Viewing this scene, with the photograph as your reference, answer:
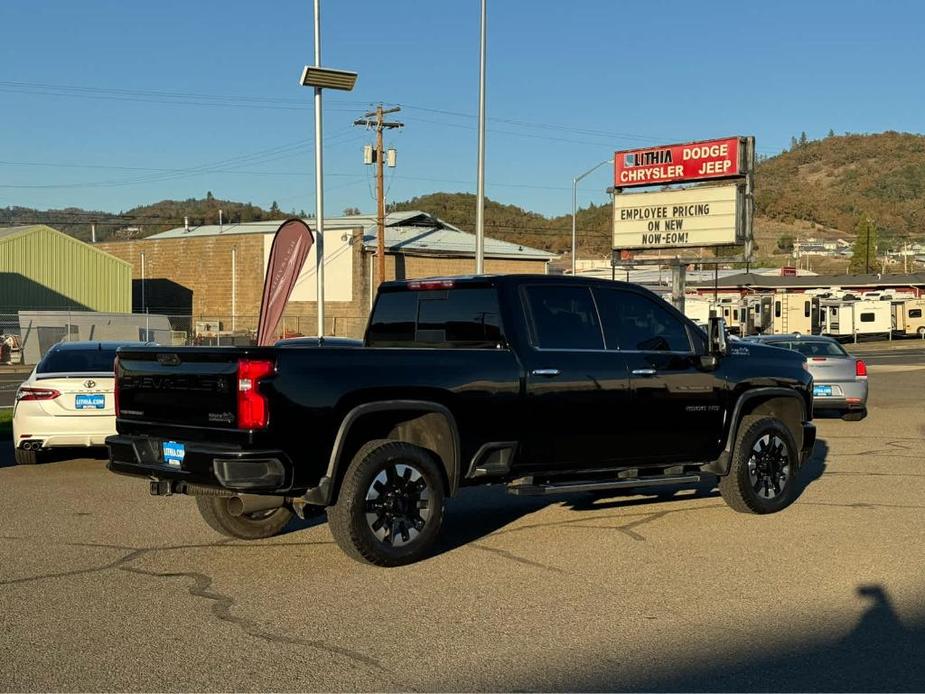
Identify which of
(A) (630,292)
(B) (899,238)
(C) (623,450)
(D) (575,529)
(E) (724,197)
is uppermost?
(B) (899,238)

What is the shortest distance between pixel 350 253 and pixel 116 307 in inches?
549

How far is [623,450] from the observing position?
9.31 meters

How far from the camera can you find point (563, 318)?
9164 millimetres

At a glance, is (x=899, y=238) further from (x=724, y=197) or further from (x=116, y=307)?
(x=724, y=197)

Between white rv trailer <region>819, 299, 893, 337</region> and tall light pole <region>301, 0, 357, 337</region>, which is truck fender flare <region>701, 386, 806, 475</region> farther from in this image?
white rv trailer <region>819, 299, 893, 337</region>

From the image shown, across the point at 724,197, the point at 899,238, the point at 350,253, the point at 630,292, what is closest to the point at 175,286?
the point at 350,253

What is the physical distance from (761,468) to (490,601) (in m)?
4.16

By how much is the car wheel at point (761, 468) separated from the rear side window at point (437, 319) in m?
2.71

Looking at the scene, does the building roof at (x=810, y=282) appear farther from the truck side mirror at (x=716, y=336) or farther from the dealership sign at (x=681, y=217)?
the truck side mirror at (x=716, y=336)

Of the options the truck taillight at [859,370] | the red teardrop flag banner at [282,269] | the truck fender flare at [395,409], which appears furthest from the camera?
the truck taillight at [859,370]

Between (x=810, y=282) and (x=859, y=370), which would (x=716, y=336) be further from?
(x=810, y=282)

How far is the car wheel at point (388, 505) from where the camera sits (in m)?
7.72

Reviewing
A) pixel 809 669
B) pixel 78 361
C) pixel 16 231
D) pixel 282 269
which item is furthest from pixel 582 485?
pixel 16 231

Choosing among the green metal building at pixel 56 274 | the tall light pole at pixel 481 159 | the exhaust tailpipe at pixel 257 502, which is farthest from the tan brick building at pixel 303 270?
the exhaust tailpipe at pixel 257 502
